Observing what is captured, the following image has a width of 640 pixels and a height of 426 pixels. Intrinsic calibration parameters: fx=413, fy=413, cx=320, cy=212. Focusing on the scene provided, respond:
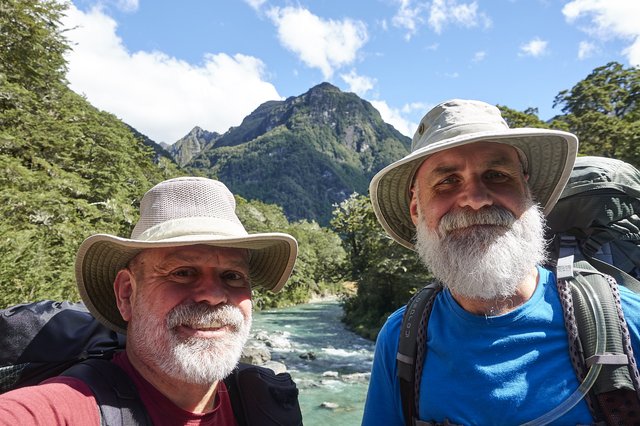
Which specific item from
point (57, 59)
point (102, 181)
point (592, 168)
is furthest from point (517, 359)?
point (57, 59)

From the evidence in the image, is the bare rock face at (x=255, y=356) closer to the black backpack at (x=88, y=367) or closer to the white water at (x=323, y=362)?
the white water at (x=323, y=362)

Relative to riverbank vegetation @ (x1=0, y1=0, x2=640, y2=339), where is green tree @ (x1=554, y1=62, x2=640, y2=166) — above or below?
above

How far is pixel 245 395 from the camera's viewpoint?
6.03 feet

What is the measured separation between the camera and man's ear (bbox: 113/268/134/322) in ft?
5.95

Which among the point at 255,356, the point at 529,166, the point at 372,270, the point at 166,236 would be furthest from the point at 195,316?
the point at 372,270

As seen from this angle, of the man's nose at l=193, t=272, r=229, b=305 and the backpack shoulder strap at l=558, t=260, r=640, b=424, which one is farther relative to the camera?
the man's nose at l=193, t=272, r=229, b=305

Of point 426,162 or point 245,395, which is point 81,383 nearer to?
point 245,395

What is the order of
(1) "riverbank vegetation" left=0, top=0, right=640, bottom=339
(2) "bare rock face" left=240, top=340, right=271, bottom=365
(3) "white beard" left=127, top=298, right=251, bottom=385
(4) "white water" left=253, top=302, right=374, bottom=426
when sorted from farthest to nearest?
(2) "bare rock face" left=240, top=340, right=271, bottom=365
(4) "white water" left=253, top=302, right=374, bottom=426
(1) "riverbank vegetation" left=0, top=0, right=640, bottom=339
(3) "white beard" left=127, top=298, right=251, bottom=385

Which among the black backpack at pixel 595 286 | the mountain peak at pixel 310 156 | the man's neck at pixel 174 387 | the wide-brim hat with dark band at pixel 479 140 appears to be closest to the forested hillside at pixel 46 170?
the man's neck at pixel 174 387

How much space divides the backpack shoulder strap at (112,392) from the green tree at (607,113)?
1512 cm

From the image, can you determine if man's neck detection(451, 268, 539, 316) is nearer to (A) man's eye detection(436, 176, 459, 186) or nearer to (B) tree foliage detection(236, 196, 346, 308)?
(A) man's eye detection(436, 176, 459, 186)

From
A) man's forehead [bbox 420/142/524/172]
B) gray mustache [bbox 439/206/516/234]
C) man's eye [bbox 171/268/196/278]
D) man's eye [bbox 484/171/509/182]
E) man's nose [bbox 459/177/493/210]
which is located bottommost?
man's eye [bbox 171/268/196/278]

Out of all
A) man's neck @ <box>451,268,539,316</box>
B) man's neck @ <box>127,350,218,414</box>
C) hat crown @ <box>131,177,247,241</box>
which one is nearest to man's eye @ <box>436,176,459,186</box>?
man's neck @ <box>451,268,539,316</box>

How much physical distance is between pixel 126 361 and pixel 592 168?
2242mm
